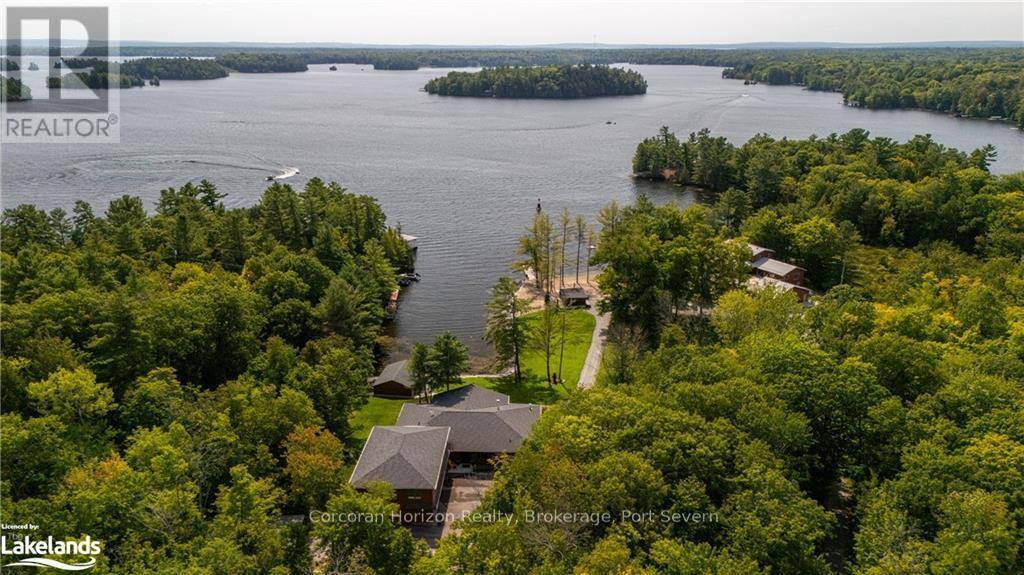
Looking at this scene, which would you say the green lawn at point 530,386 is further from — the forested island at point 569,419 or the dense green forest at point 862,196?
the dense green forest at point 862,196

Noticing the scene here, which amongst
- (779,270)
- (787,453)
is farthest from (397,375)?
(779,270)

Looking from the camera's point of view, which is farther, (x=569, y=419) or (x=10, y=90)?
(x=10, y=90)

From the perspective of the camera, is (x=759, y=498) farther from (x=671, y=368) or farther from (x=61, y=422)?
(x=61, y=422)

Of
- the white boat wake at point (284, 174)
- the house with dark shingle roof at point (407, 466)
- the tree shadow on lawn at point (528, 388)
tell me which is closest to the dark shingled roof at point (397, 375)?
the tree shadow on lawn at point (528, 388)

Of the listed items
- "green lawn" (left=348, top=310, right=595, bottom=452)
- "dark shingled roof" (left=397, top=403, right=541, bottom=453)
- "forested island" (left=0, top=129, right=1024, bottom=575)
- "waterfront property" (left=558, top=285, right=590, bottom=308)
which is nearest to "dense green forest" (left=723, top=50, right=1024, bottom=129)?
"forested island" (left=0, top=129, right=1024, bottom=575)

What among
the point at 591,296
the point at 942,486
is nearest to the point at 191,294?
the point at 591,296

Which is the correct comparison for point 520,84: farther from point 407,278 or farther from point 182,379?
point 182,379
